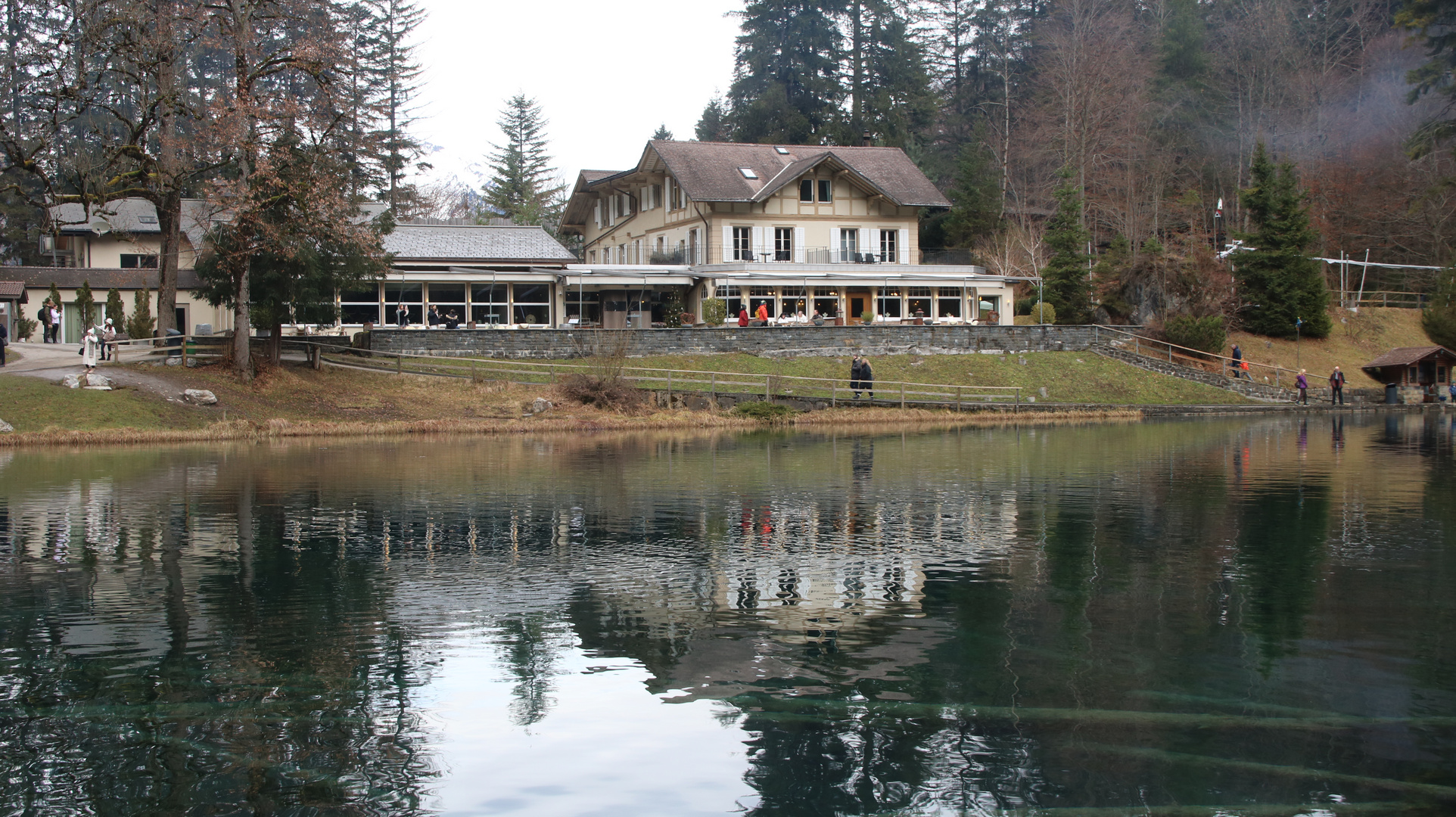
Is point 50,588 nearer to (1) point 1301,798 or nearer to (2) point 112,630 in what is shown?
(2) point 112,630

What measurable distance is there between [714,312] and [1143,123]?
30.4 meters

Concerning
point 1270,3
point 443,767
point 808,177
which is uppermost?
point 1270,3

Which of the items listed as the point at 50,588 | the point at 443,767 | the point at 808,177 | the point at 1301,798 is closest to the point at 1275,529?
the point at 1301,798

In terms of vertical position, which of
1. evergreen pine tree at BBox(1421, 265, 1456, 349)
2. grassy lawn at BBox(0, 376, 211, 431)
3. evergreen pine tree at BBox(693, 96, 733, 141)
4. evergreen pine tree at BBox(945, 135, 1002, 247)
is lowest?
grassy lawn at BBox(0, 376, 211, 431)

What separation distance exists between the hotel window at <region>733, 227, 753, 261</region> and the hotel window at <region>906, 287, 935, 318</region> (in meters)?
7.65

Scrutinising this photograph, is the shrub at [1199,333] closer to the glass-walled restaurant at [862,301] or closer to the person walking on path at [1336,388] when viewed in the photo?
the person walking on path at [1336,388]

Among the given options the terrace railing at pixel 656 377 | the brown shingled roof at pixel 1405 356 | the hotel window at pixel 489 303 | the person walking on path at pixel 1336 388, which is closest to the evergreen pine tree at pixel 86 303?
the terrace railing at pixel 656 377

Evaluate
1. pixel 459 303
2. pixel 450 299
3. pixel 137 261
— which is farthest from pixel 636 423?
pixel 137 261

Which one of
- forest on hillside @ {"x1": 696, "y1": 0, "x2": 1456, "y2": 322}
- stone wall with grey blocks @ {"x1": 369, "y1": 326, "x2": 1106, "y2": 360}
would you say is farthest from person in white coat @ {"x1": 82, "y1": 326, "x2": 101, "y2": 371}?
forest on hillside @ {"x1": 696, "y1": 0, "x2": 1456, "y2": 322}

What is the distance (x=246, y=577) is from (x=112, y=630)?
2.14 m

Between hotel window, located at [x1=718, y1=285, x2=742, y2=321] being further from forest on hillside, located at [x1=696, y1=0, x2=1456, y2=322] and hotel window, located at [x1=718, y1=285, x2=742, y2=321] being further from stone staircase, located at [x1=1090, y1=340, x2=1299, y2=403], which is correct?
stone staircase, located at [x1=1090, y1=340, x2=1299, y2=403]

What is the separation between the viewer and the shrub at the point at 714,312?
4494 cm

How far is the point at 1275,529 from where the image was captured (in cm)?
1511

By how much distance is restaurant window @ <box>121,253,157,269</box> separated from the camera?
50.9 m
